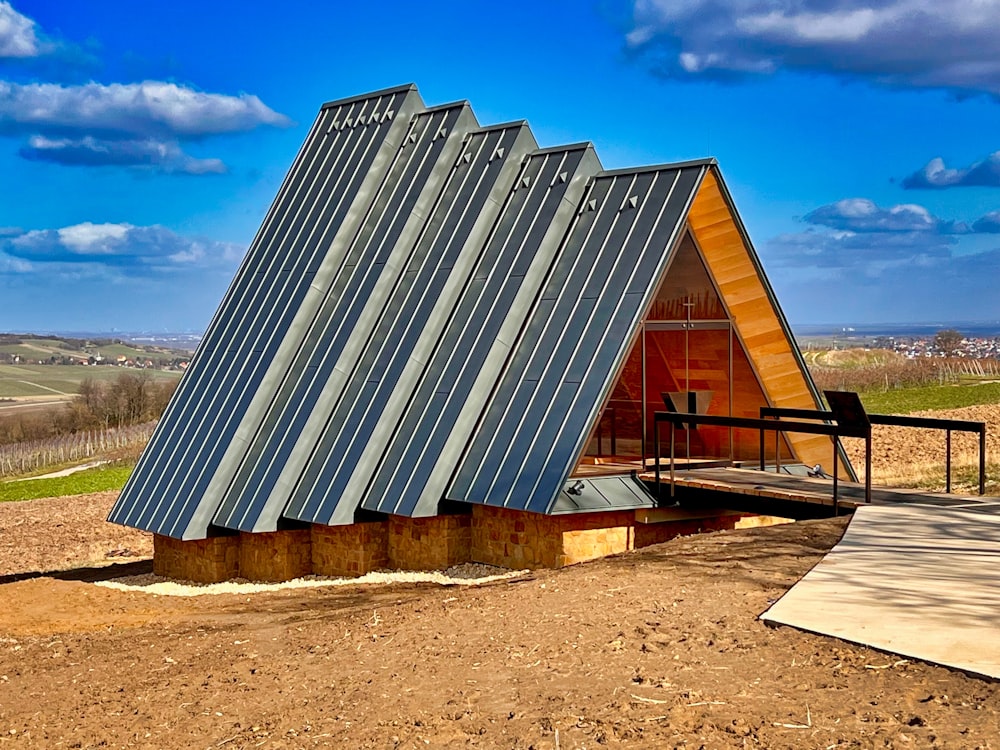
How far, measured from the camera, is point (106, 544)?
20672mm

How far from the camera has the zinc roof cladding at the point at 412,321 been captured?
43.5ft

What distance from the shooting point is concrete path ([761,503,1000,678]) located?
6207 millimetres

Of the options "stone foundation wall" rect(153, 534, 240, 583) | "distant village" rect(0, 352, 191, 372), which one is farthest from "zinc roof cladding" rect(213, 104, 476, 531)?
"distant village" rect(0, 352, 191, 372)

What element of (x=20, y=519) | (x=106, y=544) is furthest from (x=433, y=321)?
(x=20, y=519)

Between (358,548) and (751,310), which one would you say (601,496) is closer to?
(358,548)

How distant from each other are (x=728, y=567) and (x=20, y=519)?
21604 millimetres

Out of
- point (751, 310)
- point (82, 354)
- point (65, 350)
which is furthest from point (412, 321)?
point (65, 350)

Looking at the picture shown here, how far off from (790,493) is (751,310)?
3.36 meters

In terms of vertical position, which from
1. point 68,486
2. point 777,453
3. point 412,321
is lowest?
point 68,486

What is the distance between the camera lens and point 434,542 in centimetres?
1283

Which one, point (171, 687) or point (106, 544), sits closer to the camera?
point (171, 687)

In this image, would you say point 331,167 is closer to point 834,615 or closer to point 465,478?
point 465,478

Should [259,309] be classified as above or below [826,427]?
above

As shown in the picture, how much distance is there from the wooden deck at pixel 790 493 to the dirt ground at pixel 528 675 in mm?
1355
